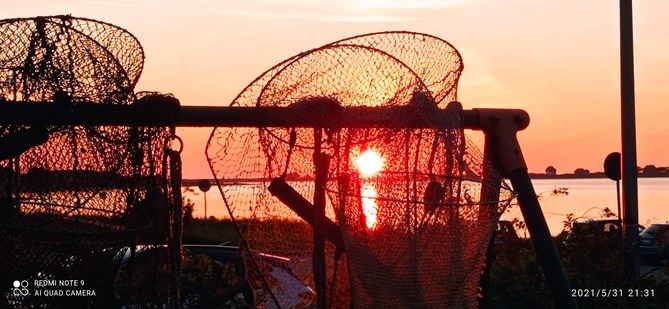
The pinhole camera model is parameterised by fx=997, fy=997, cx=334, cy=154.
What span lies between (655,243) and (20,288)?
9.29 metres

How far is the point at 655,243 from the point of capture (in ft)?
39.6

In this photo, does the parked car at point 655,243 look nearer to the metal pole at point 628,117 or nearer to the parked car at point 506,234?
the metal pole at point 628,117

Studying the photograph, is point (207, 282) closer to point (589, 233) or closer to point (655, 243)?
point (589, 233)

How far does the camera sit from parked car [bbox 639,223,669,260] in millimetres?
10203

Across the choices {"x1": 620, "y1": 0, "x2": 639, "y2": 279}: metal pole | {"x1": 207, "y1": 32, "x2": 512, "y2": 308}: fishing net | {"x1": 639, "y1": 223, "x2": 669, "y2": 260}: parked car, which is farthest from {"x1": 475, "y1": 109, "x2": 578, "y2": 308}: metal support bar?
{"x1": 620, "y1": 0, "x2": 639, "y2": 279}: metal pole

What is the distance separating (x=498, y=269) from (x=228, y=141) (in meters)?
3.24

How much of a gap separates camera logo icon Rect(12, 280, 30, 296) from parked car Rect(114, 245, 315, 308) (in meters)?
0.48

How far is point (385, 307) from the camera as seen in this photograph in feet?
15.6

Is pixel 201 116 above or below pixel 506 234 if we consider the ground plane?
above

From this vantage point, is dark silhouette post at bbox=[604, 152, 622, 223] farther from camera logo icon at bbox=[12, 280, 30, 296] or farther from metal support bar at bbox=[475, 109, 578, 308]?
camera logo icon at bbox=[12, 280, 30, 296]

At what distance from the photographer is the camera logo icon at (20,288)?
14.5ft

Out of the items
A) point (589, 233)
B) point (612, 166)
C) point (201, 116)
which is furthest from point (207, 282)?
point (612, 166)

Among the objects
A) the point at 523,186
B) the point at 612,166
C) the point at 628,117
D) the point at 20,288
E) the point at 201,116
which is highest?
the point at 628,117

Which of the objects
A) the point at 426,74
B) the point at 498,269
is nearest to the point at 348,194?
the point at 426,74
